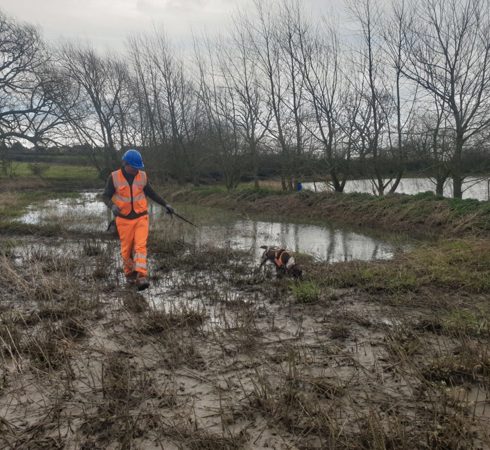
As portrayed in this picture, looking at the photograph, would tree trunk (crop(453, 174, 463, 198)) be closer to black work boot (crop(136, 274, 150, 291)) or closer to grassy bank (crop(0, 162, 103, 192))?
black work boot (crop(136, 274, 150, 291))

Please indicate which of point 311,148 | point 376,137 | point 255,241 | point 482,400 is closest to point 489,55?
point 376,137

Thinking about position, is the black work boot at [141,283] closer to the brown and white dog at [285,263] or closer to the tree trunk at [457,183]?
the brown and white dog at [285,263]

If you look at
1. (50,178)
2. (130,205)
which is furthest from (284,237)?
(50,178)

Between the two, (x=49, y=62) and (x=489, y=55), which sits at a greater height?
(x=49, y=62)

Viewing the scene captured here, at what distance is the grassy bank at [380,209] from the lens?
35.2 feet

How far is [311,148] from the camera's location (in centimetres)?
1998

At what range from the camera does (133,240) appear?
584cm

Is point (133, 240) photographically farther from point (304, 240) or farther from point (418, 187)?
point (418, 187)

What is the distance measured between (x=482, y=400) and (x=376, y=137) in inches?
599

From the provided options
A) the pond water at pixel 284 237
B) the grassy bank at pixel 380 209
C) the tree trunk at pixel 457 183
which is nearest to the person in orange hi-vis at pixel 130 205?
the pond water at pixel 284 237

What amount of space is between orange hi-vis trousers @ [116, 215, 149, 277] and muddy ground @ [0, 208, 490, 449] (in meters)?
0.39

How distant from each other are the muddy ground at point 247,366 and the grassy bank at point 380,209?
5.93 meters

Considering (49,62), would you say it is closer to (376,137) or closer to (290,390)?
(376,137)

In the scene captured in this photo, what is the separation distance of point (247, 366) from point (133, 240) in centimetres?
309
